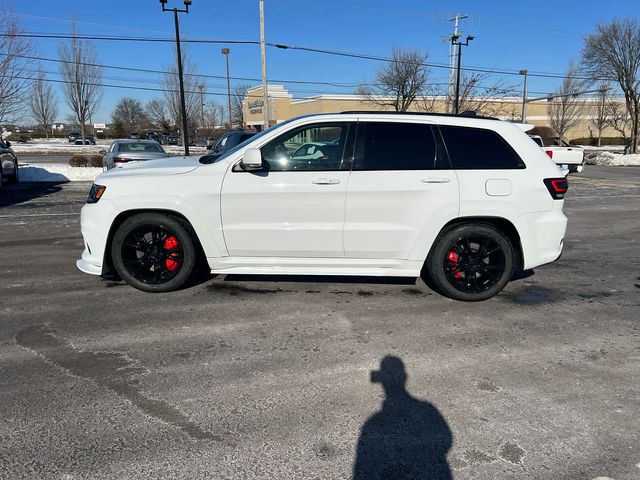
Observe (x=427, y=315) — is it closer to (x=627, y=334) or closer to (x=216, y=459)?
(x=627, y=334)

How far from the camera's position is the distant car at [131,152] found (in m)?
12.7

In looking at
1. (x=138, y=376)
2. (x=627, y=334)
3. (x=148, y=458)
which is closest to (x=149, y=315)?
(x=138, y=376)

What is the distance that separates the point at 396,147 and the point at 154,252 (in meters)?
2.75

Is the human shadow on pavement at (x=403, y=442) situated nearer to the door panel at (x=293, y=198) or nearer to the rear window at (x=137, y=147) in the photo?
the door panel at (x=293, y=198)

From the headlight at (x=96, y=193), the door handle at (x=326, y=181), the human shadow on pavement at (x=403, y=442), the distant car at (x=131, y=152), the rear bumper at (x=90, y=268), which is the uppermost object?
the distant car at (x=131, y=152)

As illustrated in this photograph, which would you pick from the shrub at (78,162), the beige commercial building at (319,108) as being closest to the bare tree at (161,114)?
the beige commercial building at (319,108)

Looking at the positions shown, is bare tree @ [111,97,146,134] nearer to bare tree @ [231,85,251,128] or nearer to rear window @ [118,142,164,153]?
bare tree @ [231,85,251,128]

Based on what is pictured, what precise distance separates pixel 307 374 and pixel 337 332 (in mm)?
773

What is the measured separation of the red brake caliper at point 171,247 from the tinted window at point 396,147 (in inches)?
80.7

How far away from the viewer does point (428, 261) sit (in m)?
4.87

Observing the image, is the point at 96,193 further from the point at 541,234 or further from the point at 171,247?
the point at 541,234

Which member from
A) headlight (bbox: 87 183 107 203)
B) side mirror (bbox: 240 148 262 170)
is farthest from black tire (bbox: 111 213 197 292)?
side mirror (bbox: 240 148 262 170)

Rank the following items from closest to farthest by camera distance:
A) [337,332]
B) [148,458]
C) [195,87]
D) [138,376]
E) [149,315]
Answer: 1. [148,458]
2. [138,376]
3. [337,332]
4. [149,315]
5. [195,87]

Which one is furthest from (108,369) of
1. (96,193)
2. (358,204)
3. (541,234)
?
(541,234)
